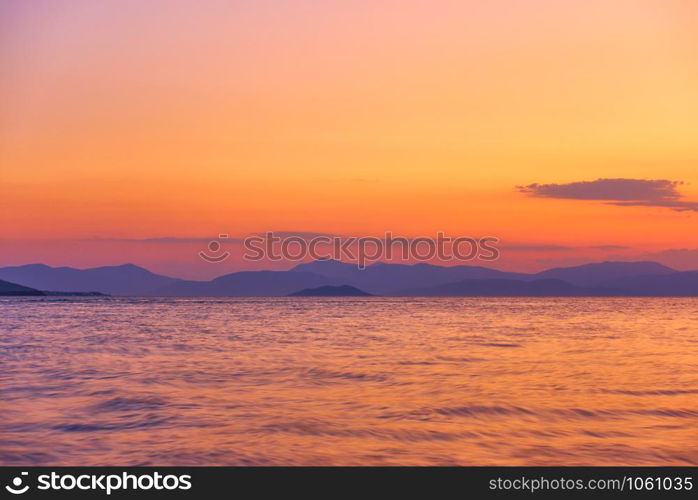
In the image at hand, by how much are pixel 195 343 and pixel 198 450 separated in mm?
18333

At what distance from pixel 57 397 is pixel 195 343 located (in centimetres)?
1333

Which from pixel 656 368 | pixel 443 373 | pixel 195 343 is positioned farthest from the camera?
pixel 195 343

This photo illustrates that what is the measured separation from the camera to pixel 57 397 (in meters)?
14.9

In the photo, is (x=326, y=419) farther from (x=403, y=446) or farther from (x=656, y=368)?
(x=656, y=368)

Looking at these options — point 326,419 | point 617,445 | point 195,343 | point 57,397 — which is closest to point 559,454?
point 617,445

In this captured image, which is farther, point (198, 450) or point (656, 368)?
point (656, 368)

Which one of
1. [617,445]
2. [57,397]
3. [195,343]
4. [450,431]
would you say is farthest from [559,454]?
[195,343]

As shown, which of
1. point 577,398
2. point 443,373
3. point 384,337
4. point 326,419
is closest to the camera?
point 326,419

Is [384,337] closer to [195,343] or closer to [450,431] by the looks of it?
[195,343]

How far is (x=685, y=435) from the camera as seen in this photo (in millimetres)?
11328

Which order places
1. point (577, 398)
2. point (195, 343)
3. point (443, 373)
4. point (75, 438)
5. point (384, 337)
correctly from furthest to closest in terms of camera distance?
point (384, 337) < point (195, 343) < point (443, 373) < point (577, 398) < point (75, 438)
